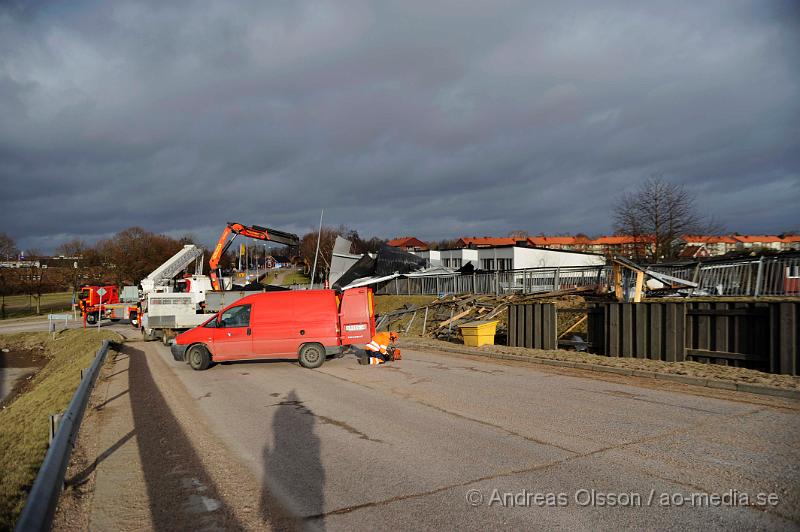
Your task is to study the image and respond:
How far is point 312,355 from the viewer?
14.5m

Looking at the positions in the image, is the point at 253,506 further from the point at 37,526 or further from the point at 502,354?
the point at 502,354

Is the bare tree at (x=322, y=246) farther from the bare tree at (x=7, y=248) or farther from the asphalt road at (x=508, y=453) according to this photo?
the asphalt road at (x=508, y=453)

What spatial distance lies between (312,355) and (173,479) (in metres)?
8.49

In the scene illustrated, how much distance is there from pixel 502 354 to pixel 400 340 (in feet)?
21.3

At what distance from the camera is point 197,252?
32.4 metres

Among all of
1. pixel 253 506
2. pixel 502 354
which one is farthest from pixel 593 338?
pixel 253 506

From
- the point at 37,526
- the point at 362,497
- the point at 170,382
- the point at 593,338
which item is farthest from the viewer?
the point at 593,338

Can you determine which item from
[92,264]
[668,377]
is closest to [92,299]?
[92,264]

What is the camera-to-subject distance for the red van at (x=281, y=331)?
14.5 m

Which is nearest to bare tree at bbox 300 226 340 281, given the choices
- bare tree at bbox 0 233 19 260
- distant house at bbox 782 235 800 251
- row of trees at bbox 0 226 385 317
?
row of trees at bbox 0 226 385 317

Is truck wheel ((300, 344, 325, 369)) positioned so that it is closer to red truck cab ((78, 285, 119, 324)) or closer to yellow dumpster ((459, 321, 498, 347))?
yellow dumpster ((459, 321, 498, 347))

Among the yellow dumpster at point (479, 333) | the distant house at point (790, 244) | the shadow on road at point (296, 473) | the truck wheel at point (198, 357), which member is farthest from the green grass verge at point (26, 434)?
the distant house at point (790, 244)

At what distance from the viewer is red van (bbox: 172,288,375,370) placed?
14508 mm

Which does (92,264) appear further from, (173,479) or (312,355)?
(173,479)
